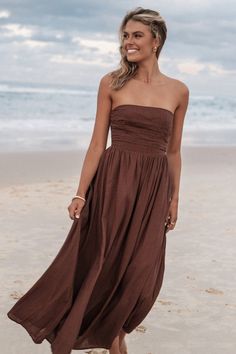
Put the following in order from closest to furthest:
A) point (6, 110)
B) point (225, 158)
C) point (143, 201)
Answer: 1. point (143, 201)
2. point (225, 158)
3. point (6, 110)

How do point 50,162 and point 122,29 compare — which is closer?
point 122,29

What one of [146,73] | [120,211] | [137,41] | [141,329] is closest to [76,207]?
[120,211]

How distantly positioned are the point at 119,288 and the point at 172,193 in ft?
1.96

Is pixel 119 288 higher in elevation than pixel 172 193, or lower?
lower

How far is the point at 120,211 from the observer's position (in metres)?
3.51

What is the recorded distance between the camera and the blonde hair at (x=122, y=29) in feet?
11.5

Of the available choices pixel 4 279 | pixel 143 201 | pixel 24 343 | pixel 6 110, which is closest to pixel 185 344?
pixel 24 343

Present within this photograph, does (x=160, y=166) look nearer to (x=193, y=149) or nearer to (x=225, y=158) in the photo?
(x=225, y=158)

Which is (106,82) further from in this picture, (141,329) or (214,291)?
(214,291)

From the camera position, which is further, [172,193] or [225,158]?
[225,158]

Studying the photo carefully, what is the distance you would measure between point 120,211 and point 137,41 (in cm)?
89

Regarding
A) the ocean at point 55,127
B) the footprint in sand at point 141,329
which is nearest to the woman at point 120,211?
the footprint in sand at point 141,329

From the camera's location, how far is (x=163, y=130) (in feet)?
11.6

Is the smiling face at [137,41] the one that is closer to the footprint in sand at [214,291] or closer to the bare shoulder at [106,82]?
the bare shoulder at [106,82]
